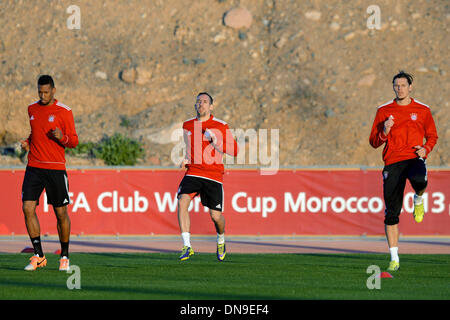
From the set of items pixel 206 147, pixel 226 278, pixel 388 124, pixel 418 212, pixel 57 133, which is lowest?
pixel 226 278

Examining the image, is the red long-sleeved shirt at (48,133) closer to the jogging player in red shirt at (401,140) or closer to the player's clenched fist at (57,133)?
the player's clenched fist at (57,133)

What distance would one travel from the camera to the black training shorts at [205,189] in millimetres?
12094

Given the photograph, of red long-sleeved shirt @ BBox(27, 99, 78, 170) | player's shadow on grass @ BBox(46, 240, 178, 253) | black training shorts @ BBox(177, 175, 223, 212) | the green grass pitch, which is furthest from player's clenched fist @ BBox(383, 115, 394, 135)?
player's shadow on grass @ BBox(46, 240, 178, 253)

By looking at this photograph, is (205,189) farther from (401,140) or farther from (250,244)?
(250,244)

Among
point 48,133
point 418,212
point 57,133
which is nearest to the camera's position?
point 57,133

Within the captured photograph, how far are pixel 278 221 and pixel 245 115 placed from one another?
12.8 meters

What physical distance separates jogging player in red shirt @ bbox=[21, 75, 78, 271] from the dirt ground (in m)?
4.83

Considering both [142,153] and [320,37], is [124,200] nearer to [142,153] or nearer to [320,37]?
[142,153]

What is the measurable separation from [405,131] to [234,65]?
2291 cm

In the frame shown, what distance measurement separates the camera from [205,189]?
39.9 ft

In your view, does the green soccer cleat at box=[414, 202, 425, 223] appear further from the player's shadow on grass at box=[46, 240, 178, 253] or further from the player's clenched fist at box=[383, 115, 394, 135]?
the player's shadow on grass at box=[46, 240, 178, 253]

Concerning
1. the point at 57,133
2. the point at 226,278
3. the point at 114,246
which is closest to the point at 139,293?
the point at 226,278

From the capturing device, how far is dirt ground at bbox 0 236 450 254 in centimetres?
1569
